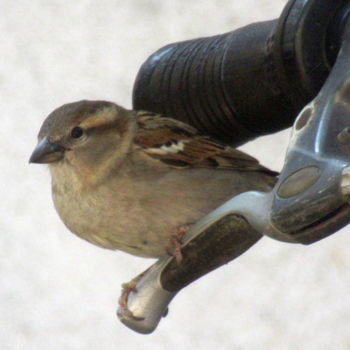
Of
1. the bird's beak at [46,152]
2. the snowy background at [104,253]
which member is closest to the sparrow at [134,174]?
the bird's beak at [46,152]

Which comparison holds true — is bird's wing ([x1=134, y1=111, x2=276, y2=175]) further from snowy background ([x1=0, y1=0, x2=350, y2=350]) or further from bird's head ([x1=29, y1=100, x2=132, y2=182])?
snowy background ([x1=0, y1=0, x2=350, y2=350])

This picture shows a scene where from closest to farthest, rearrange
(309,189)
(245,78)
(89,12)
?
(309,189), (245,78), (89,12)

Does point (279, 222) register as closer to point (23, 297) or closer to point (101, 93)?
point (101, 93)

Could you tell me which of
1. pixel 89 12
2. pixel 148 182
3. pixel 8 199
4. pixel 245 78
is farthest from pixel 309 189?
pixel 8 199

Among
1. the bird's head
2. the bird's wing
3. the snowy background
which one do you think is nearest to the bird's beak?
the bird's head

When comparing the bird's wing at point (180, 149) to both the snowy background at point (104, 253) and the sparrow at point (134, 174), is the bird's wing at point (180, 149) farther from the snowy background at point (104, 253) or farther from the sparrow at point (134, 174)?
the snowy background at point (104, 253)

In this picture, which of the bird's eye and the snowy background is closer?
the bird's eye

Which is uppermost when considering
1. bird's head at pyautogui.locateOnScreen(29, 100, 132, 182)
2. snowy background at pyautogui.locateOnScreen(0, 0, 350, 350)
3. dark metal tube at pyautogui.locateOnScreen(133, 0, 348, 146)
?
dark metal tube at pyautogui.locateOnScreen(133, 0, 348, 146)

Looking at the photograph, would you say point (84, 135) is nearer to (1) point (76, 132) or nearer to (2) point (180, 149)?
(1) point (76, 132)

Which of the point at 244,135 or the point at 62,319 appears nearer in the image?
the point at 244,135
